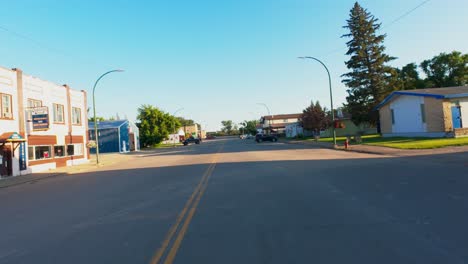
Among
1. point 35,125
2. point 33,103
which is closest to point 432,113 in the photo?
point 35,125

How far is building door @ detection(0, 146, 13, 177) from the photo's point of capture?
2228cm

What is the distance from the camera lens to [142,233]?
6.58 m

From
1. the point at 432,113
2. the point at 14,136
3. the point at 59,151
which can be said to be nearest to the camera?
the point at 14,136

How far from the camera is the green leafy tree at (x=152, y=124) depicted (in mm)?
68812

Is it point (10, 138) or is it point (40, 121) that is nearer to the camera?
point (10, 138)

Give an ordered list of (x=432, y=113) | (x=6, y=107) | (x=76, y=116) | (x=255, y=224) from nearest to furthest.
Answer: (x=255, y=224)
(x=6, y=107)
(x=432, y=113)
(x=76, y=116)

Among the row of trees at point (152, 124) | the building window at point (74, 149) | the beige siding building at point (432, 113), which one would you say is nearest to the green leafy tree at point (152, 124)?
the row of trees at point (152, 124)

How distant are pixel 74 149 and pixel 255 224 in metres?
30.9

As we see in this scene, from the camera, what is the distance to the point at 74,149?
110 ft

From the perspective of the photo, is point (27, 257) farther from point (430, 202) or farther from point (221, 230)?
point (430, 202)

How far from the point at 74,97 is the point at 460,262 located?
34989 millimetres

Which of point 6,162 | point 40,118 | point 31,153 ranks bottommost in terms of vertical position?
point 6,162

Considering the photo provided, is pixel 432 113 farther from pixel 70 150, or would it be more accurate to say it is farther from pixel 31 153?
pixel 31 153

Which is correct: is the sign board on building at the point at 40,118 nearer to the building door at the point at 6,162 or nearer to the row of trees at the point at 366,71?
the building door at the point at 6,162
